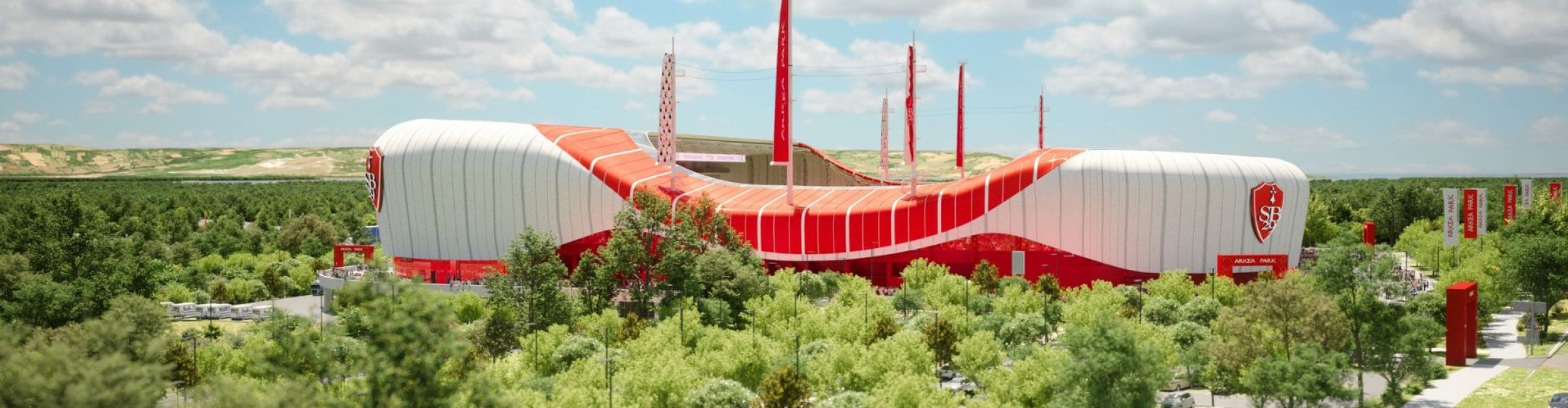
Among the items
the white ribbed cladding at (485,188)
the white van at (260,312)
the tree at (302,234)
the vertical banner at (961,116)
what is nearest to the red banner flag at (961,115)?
the vertical banner at (961,116)

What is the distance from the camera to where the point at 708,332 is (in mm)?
55219

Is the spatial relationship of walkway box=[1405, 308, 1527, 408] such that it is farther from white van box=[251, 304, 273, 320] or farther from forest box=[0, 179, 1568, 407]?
white van box=[251, 304, 273, 320]

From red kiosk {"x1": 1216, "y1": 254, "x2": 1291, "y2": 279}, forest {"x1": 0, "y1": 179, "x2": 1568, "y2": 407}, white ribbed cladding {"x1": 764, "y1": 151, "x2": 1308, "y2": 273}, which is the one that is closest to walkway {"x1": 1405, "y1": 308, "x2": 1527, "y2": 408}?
forest {"x1": 0, "y1": 179, "x2": 1568, "y2": 407}

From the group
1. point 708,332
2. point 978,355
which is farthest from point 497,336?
point 978,355

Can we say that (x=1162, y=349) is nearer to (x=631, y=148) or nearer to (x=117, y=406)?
(x=117, y=406)

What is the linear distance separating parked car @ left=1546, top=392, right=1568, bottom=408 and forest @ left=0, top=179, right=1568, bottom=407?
12.9 feet

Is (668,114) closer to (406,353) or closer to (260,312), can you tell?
(260,312)

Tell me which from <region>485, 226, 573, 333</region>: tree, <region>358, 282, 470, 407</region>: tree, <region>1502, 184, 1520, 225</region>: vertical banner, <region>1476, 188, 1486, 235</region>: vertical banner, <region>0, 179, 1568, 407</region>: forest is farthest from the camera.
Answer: <region>1502, 184, 1520, 225</region>: vertical banner

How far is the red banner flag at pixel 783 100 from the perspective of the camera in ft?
249

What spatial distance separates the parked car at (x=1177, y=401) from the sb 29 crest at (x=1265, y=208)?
30.2 m

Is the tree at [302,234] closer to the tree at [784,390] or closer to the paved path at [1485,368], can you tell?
the tree at [784,390]

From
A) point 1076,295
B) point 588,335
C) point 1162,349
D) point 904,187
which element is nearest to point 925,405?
point 1162,349

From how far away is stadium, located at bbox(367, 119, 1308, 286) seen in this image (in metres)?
74.5

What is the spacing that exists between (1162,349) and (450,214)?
50592 mm
